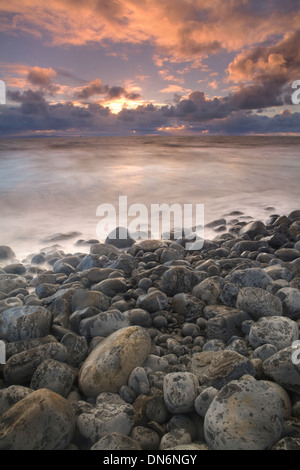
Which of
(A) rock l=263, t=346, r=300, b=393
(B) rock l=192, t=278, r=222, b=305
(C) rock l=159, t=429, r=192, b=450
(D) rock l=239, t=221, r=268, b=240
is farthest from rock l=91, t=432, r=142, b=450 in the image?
(D) rock l=239, t=221, r=268, b=240

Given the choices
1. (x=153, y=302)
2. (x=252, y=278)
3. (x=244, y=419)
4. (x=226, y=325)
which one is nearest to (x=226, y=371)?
(x=244, y=419)

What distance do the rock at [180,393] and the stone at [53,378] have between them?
586mm

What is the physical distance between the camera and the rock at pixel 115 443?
4.63ft

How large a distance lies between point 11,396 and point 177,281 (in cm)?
162

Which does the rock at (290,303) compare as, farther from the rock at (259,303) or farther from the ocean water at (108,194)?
the ocean water at (108,194)

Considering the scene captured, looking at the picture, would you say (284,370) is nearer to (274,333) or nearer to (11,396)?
(274,333)

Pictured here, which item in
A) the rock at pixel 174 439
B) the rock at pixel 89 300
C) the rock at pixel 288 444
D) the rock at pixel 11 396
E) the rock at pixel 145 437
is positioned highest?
the rock at pixel 89 300

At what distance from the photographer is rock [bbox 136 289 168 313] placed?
8.69 ft

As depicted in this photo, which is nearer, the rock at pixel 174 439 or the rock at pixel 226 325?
the rock at pixel 174 439

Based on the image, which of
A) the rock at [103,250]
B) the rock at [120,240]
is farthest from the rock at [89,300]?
the rock at [120,240]

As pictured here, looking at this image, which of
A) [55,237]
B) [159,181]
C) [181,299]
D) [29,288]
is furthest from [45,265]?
[159,181]
